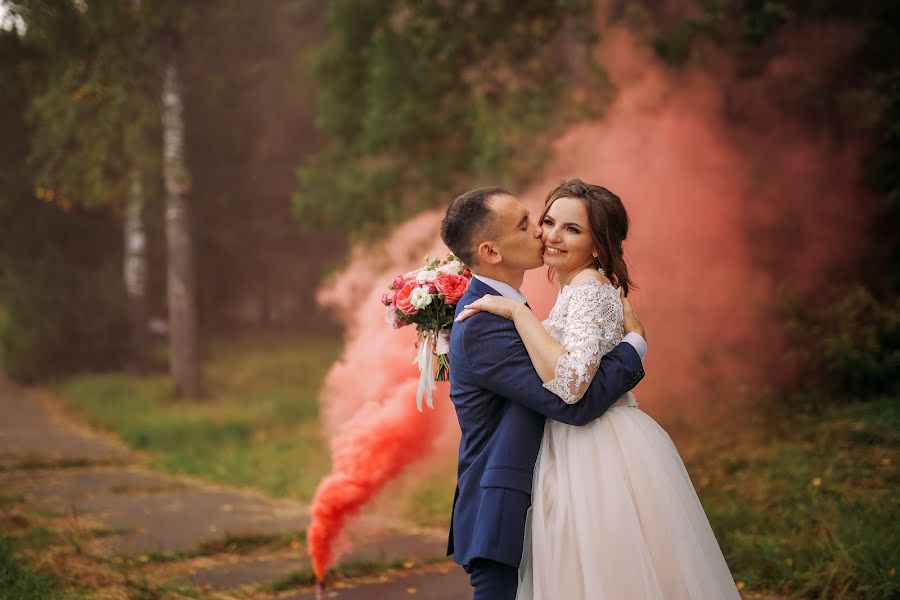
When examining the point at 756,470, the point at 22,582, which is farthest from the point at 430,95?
the point at 22,582

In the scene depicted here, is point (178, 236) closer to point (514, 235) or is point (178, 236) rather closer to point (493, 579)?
point (514, 235)

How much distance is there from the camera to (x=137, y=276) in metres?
17.1

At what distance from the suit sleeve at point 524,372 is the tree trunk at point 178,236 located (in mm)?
11417

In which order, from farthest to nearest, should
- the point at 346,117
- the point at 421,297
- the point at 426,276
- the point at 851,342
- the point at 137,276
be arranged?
the point at 137,276 < the point at 346,117 < the point at 851,342 < the point at 426,276 < the point at 421,297

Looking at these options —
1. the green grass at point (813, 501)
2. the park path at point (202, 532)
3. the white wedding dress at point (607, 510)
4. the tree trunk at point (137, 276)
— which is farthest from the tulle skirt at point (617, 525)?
the tree trunk at point (137, 276)

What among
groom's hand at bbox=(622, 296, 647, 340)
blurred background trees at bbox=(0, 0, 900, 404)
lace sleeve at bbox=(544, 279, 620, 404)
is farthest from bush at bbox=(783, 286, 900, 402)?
lace sleeve at bbox=(544, 279, 620, 404)

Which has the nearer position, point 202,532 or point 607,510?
point 607,510

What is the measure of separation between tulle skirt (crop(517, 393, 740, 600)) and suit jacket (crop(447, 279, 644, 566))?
0.10m

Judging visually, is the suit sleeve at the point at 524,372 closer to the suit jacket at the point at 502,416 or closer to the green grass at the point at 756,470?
the suit jacket at the point at 502,416

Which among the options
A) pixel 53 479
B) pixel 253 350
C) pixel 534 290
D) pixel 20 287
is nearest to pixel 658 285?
pixel 534 290

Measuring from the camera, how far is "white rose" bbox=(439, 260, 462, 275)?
3693 mm

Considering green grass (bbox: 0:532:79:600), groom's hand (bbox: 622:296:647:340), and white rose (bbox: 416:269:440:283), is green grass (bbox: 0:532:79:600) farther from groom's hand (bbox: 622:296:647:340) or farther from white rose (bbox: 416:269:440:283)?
groom's hand (bbox: 622:296:647:340)

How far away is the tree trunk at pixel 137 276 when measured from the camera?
16.6m

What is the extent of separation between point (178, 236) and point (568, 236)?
11756 mm
